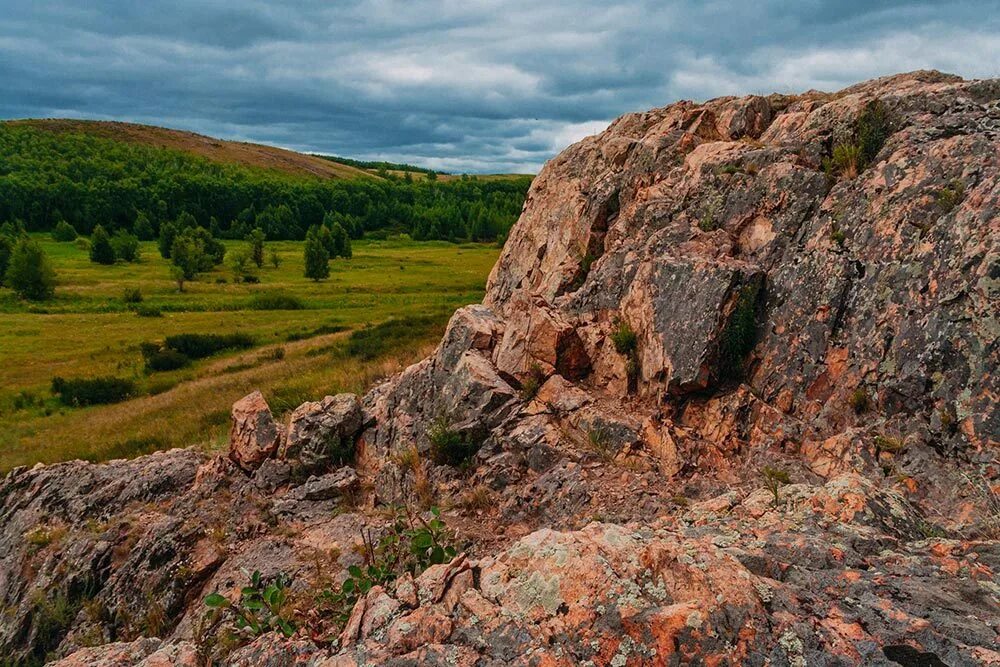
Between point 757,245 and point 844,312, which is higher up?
point 757,245

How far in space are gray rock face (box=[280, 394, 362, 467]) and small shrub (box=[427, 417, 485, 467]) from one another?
9.86 ft

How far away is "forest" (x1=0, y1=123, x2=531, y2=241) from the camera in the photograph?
460 feet

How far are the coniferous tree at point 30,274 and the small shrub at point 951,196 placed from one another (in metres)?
86.3

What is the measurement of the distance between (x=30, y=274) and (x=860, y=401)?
85.6 m

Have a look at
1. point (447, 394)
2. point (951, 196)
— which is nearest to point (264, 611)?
point (447, 394)

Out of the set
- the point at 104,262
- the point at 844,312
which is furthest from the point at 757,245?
the point at 104,262

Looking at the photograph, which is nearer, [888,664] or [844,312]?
[888,664]

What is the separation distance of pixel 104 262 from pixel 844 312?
116m

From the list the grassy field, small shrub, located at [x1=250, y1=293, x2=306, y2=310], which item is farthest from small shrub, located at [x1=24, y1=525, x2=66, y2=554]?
small shrub, located at [x1=250, y1=293, x2=306, y2=310]

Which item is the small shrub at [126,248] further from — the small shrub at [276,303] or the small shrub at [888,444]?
the small shrub at [888,444]

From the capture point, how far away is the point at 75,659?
7137 mm

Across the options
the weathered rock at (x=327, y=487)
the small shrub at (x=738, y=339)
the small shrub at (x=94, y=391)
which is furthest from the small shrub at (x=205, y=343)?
the small shrub at (x=738, y=339)

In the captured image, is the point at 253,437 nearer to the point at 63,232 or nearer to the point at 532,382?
the point at 532,382

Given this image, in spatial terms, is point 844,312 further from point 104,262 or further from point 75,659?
point 104,262
